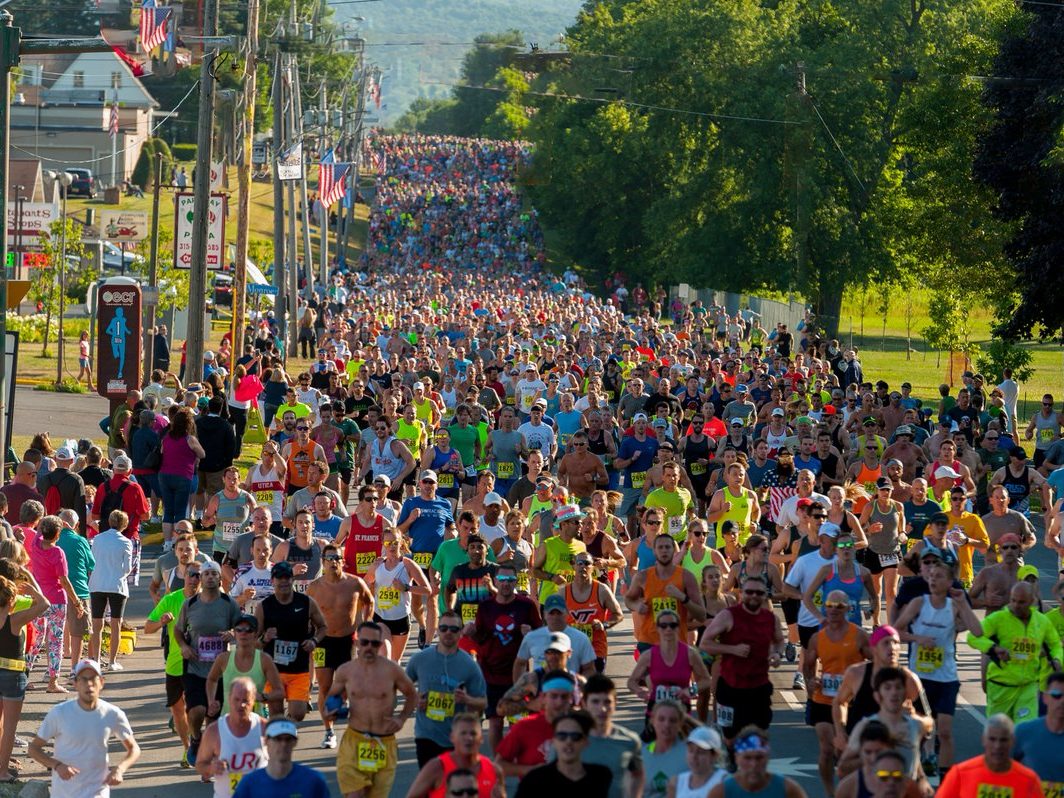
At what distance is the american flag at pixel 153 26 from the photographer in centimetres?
3294

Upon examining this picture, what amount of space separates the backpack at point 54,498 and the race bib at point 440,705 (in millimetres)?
7146

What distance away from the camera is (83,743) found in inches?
411

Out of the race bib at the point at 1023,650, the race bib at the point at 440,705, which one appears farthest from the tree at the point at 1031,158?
the race bib at the point at 440,705

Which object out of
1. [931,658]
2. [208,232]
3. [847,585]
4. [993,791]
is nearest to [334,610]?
[847,585]

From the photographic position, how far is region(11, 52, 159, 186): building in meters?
111

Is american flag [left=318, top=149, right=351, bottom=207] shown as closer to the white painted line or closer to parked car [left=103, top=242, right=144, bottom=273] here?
parked car [left=103, top=242, right=144, bottom=273]

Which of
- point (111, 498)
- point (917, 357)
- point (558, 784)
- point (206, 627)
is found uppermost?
point (558, 784)

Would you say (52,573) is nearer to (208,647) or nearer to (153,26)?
(208,647)

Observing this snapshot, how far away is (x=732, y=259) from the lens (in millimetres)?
63281

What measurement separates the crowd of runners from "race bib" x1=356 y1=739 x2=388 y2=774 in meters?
0.02

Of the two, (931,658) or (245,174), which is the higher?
(245,174)

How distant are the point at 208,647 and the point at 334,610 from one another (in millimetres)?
1139

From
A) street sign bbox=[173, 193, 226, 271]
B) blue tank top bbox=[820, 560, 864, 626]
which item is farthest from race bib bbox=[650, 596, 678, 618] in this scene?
street sign bbox=[173, 193, 226, 271]

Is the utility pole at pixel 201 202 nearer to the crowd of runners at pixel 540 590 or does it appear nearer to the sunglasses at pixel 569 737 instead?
the crowd of runners at pixel 540 590
